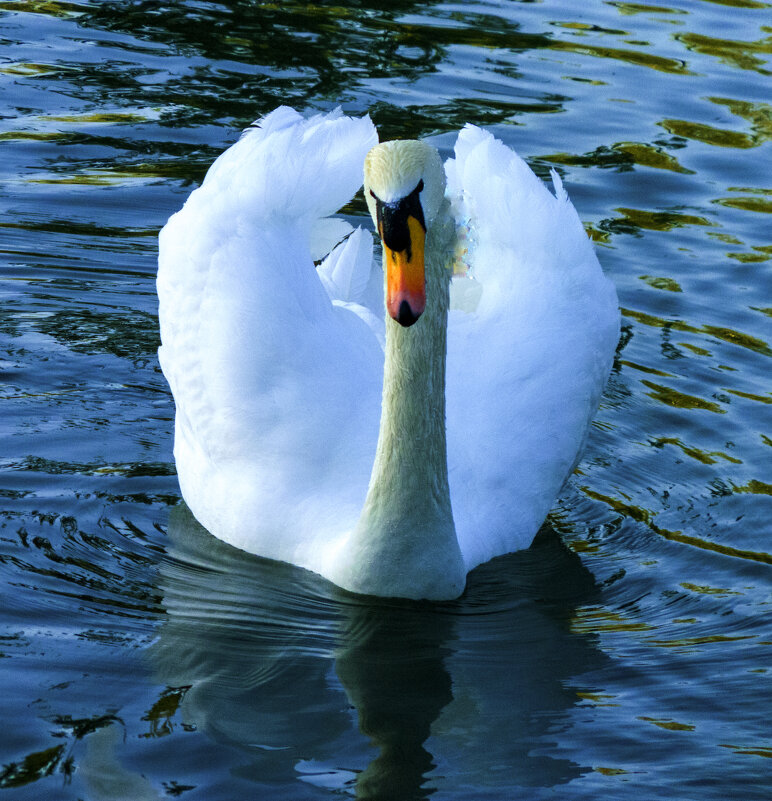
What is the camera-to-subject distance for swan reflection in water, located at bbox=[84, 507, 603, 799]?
5207 mm

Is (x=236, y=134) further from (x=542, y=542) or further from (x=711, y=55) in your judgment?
(x=542, y=542)

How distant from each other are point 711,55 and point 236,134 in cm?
443

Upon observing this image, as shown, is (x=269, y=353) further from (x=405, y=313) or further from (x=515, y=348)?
(x=405, y=313)

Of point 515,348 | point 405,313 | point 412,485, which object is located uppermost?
point 405,313

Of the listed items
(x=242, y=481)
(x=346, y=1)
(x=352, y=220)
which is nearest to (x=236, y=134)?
(x=352, y=220)

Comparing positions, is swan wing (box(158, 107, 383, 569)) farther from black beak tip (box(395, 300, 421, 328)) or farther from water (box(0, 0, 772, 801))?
black beak tip (box(395, 300, 421, 328))

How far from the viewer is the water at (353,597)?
17.3 ft

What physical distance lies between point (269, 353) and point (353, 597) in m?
1.05

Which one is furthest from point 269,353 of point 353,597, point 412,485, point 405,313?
point 405,313

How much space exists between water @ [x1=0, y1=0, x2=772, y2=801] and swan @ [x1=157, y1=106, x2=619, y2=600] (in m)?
0.23

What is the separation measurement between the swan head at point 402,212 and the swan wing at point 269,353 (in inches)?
50.4

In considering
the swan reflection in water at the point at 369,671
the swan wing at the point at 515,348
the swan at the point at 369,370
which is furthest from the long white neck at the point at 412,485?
the swan wing at the point at 515,348

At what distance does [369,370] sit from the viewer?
689 cm

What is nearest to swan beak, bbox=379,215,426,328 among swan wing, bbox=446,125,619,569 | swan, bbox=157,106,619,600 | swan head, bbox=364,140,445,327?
swan head, bbox=364,140,445,327
